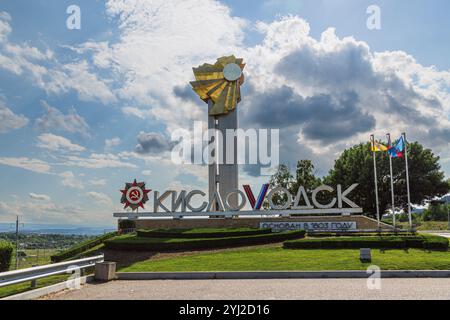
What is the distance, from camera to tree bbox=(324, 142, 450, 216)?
51469mm

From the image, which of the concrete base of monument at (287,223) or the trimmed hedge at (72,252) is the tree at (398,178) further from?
the trimmed hedge at (72,252)

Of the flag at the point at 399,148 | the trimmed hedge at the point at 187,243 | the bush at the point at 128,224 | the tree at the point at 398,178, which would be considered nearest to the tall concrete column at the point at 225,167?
the bush at the point at 128,224

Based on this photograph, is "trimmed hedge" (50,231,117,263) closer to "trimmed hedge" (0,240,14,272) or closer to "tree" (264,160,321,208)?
"trimmed hedge" (0,240,14,272)

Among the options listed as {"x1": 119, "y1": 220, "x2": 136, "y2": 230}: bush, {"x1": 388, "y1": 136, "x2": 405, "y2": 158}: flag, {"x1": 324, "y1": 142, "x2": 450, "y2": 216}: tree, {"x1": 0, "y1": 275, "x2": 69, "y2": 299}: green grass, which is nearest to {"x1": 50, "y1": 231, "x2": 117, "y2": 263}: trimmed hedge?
{"x1": 119, "y1": 220, "x2": 136, "y2": 230}: bush

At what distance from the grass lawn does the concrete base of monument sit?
1087cm

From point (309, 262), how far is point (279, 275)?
9.64 feet

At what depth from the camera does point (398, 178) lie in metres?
53.2

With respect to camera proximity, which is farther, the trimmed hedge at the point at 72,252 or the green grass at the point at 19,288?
the trimmed hedge at the point at 72,252

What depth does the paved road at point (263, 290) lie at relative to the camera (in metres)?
11.0

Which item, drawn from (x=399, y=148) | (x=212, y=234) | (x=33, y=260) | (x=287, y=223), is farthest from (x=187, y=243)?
(x=33, y=260)

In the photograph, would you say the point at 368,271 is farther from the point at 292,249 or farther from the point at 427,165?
the point at 427,165

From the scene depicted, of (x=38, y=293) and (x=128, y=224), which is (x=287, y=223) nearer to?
(x=128, y=224)

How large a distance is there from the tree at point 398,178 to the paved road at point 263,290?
41.3 metres
